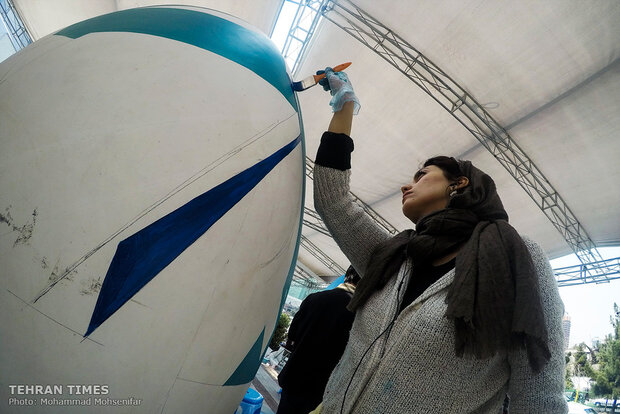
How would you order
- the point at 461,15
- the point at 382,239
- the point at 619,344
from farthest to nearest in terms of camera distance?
the point at 619,344 → the point at 461,15 → the point at 382,239

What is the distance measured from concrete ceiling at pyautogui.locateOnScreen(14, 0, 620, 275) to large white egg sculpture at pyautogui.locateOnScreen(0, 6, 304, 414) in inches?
171

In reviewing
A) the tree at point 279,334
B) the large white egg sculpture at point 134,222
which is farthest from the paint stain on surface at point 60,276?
the tree at point 279,334

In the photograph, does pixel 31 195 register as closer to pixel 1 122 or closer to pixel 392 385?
pixel 1 122

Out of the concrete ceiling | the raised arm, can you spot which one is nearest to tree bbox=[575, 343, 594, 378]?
the concrete ceiling

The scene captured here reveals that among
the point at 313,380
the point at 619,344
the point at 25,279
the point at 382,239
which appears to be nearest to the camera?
the point at 25,279

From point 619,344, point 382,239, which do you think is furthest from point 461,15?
point 619,344

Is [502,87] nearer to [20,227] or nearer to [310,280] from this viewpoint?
[20,227]

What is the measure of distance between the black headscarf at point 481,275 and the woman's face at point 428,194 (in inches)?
3.4

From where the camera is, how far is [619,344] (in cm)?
1088

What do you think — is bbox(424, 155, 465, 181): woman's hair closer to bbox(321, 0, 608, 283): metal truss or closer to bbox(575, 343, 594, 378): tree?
bbox(321, 0, 608, 283): metal truss

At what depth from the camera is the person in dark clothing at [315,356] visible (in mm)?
1742

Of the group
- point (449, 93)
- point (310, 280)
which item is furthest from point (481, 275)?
point (310, 280)

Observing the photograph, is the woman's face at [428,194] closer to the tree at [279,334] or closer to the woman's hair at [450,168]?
the woman's hair at [450,168]

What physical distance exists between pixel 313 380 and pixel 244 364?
3.88 feet
